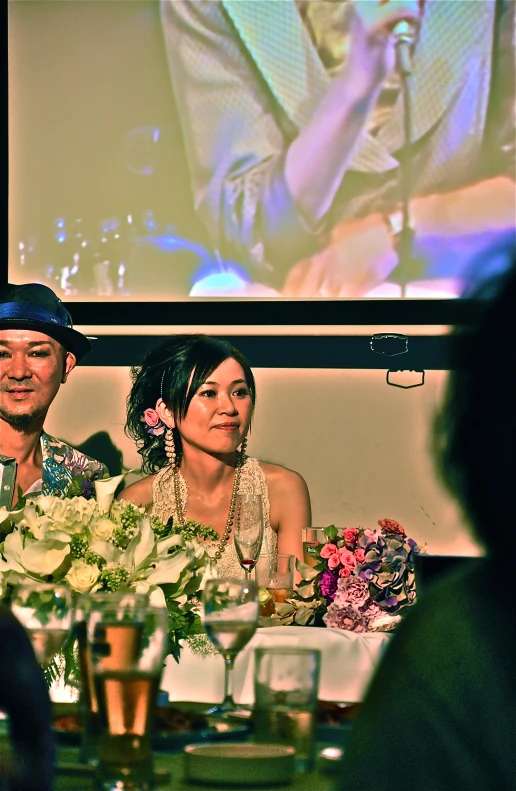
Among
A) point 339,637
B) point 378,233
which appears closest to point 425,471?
point 378,233

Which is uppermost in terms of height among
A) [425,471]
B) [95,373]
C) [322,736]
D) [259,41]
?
[259,41]

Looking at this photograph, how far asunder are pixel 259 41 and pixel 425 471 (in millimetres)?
1917

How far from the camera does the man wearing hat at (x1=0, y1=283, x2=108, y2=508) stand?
3.56 meters

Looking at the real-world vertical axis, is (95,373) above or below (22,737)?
above

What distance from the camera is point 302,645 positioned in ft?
6.40

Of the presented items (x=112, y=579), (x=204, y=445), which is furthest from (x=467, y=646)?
(x=204, y=445)

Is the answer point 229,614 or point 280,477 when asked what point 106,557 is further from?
point 280,477

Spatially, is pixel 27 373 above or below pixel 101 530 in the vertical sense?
above

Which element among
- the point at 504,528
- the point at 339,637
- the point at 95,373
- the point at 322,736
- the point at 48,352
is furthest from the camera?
the point at 95,373

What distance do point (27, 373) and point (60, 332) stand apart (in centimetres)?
18

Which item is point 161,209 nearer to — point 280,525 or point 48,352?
point 48,352

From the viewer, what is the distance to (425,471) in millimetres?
4504

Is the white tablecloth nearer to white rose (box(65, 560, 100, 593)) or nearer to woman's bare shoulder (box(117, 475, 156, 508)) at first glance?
white rose (box(65, 560, 100, 593))

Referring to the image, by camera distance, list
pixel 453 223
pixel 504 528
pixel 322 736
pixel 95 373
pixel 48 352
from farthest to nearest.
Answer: pixel 95 373
pixel 453 223
pixel 48 352
pixel 322 736
pixel 504 528
